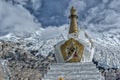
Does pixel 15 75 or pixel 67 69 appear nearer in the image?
pixel 67 69

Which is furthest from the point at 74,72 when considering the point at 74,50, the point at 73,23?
the point at 73,23

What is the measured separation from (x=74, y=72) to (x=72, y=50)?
1.91m

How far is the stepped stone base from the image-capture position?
1898 centimetres

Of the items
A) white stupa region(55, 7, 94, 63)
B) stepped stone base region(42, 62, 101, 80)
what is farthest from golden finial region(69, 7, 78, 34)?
stepped stone base region(42, 62, 101, 80)

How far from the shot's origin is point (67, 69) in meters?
19.4

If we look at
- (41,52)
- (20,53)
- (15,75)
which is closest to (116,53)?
(41,52)

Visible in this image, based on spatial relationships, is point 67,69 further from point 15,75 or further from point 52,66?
point 15,75

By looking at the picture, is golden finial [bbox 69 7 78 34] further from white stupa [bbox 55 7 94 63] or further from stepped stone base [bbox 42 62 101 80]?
stepped stone base [bbox 42 62 101 80]

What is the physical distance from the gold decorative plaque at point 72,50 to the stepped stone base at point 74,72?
102cm

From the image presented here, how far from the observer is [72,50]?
20.8 metres

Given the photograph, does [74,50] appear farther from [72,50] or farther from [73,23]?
[73,23]

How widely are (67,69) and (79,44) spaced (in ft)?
6.49

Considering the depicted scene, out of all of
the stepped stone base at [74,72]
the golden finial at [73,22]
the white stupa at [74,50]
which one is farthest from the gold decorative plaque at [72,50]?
the golden finial at [73,22]

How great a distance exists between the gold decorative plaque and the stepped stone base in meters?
1.02
